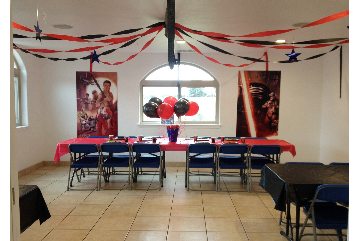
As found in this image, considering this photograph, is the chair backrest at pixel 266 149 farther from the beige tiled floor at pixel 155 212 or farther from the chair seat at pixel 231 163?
the beige tiled floor at pixel 155 212

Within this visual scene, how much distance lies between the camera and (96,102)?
22.3 ft

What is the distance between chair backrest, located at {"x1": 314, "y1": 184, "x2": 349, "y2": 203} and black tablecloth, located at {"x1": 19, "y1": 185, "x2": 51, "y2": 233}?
248cm

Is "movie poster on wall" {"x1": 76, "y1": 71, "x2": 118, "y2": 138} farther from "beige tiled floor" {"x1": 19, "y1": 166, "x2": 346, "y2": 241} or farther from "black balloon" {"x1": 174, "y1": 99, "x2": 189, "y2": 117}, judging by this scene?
"black balloon" {"x1": 174, "y1": 99, "x2": 189, "y2": 117}

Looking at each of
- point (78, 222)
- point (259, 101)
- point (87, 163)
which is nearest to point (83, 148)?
point (87, 163)

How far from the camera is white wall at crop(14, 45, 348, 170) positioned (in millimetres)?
6699

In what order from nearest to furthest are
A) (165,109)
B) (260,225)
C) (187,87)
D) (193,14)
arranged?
(260,225)
(193,14)
(165,109)
(187,87)

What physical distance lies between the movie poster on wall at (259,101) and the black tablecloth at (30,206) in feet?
16.6

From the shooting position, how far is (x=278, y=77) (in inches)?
264

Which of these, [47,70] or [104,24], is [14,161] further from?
[47,70]

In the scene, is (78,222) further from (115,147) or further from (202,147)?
(202,147)

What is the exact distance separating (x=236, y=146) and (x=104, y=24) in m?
2.92

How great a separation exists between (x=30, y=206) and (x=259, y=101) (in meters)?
5.52

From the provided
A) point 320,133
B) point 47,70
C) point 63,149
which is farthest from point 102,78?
point 320,133

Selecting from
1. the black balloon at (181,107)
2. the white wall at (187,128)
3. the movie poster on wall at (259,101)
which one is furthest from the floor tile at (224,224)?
the movie poster on wall at (259,101)
